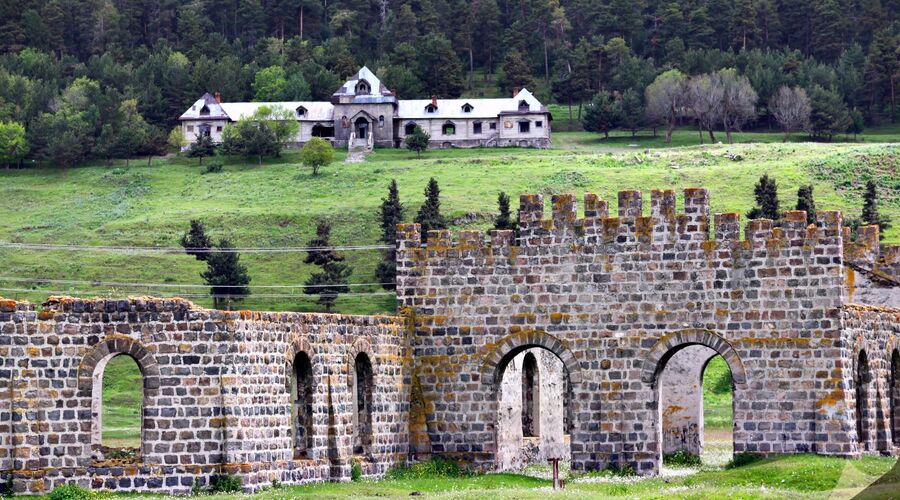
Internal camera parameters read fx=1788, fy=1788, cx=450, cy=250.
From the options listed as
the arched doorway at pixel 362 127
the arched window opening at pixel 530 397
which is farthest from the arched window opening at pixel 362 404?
the arched doorway at pixel 362 127

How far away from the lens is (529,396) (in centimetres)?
4531

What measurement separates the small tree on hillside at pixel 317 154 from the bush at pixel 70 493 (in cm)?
10638

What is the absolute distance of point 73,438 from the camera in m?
30.6

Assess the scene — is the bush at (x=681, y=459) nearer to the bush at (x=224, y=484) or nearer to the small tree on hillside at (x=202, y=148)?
the bush at (x=224, y=484)

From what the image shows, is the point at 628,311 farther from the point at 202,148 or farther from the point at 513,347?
the point at 202,148

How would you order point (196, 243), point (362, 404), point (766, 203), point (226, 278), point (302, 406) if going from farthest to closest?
point (196, 243), point (766, 203), point (226, 278), point (362, 404), point (302, 406)

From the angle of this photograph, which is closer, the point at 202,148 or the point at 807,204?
the point at 807,204

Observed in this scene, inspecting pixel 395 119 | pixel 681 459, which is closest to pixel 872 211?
pixel 681 459

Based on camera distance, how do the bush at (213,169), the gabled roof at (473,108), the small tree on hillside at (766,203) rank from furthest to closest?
the gabled roof at (473,108) → the bush at (213,169) → the small tree on hillside at (766,203)

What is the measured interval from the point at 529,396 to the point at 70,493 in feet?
57.6

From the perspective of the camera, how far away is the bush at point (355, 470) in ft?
116

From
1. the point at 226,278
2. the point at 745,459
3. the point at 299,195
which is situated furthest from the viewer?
the point at 299,195

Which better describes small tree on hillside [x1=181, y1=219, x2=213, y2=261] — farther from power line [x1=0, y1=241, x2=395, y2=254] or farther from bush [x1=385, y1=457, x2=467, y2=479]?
bush [x1=385, y1=457, x2=467, y2=479]

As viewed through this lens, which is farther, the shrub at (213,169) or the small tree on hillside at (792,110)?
the small tree on hillside at (792,110)
